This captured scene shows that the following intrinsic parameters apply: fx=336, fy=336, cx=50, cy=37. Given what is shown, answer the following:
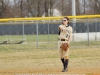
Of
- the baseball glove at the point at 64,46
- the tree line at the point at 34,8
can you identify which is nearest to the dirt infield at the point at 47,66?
the baseball glove at the point at 64,46

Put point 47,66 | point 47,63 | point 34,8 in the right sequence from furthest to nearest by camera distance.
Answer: point 34,8 < point 47,63 < point 47,66

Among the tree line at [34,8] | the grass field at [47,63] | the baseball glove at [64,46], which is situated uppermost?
the tree line at [34,8]

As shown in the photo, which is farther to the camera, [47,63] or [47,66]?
[47,63]

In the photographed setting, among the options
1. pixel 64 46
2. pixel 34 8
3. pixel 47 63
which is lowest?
pixel 47 63

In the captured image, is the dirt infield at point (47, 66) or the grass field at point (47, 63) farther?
the grass field at point (47, 63)

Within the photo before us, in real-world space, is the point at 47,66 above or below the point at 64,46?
below

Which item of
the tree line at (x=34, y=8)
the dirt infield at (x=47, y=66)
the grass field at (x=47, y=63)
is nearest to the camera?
the dirt infield at (x=47, y=66)

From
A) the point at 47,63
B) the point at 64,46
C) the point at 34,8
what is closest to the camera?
the point at 64,46

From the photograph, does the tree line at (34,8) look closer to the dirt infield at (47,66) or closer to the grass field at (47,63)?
the grass field at (47,63)

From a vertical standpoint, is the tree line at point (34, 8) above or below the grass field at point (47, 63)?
above

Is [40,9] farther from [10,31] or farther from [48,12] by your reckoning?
[10,31]

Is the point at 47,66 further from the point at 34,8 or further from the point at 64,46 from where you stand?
the point at 34,8

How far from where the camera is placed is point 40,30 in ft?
130

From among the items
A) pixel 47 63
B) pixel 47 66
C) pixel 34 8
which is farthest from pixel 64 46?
pixel 34 8
